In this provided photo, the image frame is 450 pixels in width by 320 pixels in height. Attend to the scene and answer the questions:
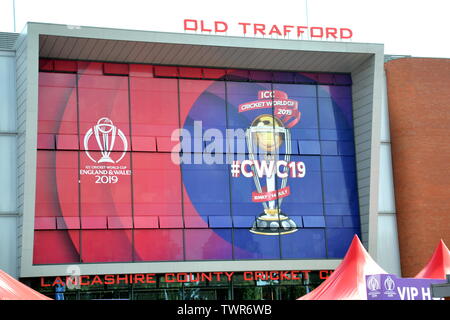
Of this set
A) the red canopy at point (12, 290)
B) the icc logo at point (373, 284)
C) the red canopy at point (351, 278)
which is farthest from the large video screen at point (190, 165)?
the icc logo at point (373, 284)

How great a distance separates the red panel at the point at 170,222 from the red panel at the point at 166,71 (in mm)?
5757

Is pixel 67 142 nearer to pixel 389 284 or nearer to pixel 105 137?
pixel 105 137

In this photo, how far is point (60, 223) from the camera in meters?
26.9

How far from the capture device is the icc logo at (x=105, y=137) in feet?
91.3

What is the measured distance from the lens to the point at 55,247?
26703 millimetres

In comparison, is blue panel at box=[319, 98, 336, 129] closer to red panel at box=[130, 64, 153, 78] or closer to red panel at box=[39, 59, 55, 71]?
red panel at box=[130, 64, 153, 78]

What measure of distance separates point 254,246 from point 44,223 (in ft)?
27.0

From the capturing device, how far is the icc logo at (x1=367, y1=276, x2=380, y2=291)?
16.6 m

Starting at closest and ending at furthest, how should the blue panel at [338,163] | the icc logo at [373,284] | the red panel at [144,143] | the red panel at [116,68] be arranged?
the icc logo at [373,284] → the red panel at [144,143] → the red panel at [116,68] → the blue panel at [338,163]

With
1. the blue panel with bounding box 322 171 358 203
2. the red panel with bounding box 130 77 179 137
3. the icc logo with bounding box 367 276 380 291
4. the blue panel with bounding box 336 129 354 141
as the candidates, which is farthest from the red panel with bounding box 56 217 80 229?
the icc logo with bounding box 367 276 380 291

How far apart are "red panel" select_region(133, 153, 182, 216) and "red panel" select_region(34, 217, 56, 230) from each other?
3.21 metres

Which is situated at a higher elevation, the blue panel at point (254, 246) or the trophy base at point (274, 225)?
the trophy base at point (274, 225)

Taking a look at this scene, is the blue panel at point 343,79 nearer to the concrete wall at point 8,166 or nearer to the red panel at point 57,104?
the red panel at point 57,104

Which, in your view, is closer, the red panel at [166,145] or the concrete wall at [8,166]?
the concrete wall at [8,166]
